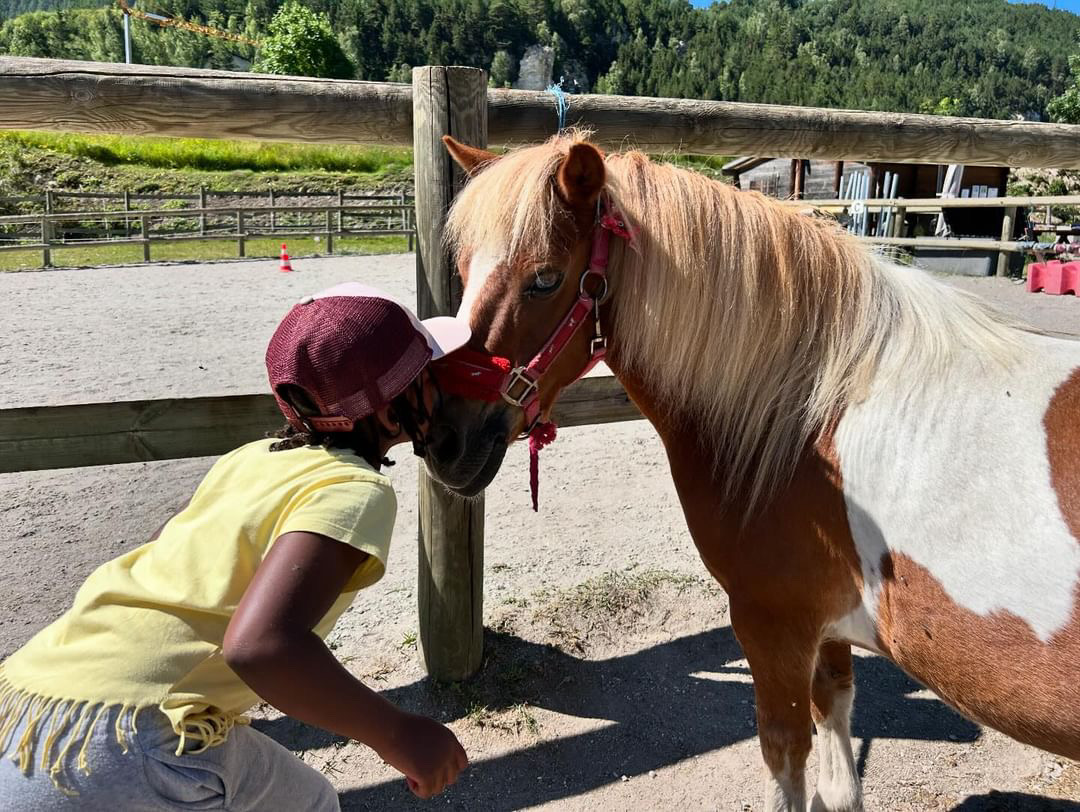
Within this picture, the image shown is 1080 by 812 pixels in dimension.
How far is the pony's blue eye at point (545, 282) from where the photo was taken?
1749 mm

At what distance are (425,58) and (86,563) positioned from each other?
140 meters

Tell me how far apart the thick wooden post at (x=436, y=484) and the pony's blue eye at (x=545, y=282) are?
33.0 inches

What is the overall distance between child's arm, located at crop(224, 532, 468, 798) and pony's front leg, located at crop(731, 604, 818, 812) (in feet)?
3.33

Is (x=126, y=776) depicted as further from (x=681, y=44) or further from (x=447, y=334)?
(x=681, y=44)

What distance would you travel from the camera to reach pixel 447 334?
64.1 inches

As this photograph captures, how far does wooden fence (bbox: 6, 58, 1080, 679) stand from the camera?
230cm

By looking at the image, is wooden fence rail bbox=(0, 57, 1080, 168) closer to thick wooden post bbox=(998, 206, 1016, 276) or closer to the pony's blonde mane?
the pony's blonde mane

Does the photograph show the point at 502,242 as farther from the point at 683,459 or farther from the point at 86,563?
the point at 86,563

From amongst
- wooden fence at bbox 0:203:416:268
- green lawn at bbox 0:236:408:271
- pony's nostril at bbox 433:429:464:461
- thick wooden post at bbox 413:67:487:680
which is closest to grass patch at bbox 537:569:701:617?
thick wooden post at bbox 413:67:487:680

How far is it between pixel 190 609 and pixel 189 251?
2121cm

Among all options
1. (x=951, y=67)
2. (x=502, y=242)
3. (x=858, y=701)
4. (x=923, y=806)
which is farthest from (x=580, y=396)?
(x=951, y=67)

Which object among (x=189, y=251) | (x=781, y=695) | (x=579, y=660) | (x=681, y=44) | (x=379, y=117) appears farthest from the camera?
(x=681, y=44)

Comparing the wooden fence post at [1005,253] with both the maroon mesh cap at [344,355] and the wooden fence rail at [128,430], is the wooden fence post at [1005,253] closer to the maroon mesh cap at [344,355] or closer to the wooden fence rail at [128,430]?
the wooden fence rail at [128,430]

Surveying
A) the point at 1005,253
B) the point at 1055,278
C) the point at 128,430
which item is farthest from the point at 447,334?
the point at 1005,253
